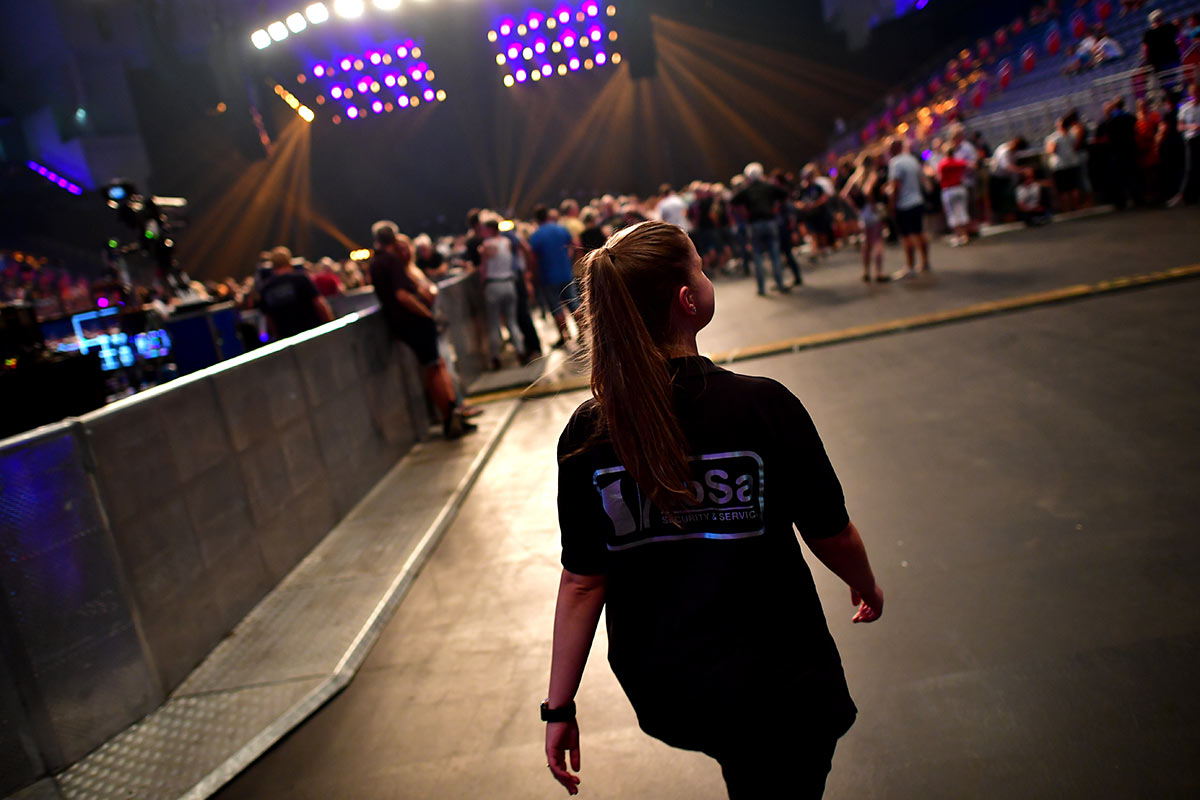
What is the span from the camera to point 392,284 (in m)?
7.59

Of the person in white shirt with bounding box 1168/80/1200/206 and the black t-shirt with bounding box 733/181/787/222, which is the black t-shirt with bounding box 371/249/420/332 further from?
the person in white shirt with bounding box 1168/80/1200/206

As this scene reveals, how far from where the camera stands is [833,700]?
1.54 m

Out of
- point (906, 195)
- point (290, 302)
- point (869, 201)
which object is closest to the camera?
point (290, 302)

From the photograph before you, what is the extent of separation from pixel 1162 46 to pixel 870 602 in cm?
1631

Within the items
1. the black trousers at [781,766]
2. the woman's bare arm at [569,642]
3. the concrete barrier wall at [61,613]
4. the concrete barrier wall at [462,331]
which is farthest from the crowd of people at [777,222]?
the black trousers at [781,766]

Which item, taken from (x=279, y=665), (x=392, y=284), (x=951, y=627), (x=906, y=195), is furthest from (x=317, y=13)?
(x=951, y=627)

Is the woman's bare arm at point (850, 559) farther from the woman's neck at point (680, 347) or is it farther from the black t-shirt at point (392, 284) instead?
the black t-shirt at point (392, 284)

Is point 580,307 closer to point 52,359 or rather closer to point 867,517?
point 867,517

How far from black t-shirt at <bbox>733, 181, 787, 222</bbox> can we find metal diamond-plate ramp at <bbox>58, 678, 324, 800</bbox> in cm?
989

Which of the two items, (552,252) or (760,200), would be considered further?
(760,200)

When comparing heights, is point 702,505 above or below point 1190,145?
below

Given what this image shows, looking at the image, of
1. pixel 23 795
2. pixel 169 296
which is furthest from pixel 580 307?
pixel 169 296

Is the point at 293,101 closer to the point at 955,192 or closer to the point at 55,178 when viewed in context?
the point at 55,178

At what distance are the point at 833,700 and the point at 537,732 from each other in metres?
2.00
